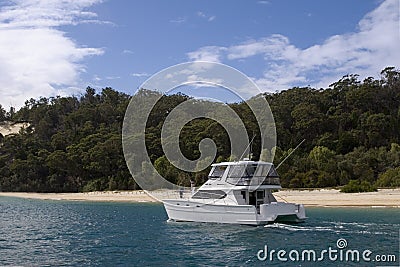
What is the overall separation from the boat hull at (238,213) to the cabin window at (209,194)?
61 cm

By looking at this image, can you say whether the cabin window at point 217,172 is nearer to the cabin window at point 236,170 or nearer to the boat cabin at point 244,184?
the boat cabin at point 244,184

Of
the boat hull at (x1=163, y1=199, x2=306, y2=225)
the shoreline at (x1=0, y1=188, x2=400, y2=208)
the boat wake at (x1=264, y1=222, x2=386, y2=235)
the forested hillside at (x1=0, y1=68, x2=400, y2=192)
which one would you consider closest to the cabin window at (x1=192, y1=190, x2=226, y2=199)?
the boat hull at (x1=163, y1=199, x2=306, y2=225)

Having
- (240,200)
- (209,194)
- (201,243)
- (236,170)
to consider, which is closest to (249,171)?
(236,170)

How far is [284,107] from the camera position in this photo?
89000 millimetres

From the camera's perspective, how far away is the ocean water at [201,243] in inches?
851

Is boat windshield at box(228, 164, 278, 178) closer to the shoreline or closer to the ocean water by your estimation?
the ocean water

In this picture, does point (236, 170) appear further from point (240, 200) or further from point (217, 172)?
point (240, 200)

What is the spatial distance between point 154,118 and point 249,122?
26585mm

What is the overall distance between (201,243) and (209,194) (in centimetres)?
788

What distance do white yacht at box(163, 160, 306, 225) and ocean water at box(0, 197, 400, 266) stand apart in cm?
63

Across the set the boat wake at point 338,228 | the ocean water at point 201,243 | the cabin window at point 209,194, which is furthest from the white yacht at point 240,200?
the boat wake at point 338,228

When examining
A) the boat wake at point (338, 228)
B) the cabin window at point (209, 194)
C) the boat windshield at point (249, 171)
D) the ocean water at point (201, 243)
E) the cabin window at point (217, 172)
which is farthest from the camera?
the cabin window at point (217, 172)

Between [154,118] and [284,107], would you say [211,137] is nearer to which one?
[284,107]

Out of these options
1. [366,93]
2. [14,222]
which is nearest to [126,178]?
[366,93]
